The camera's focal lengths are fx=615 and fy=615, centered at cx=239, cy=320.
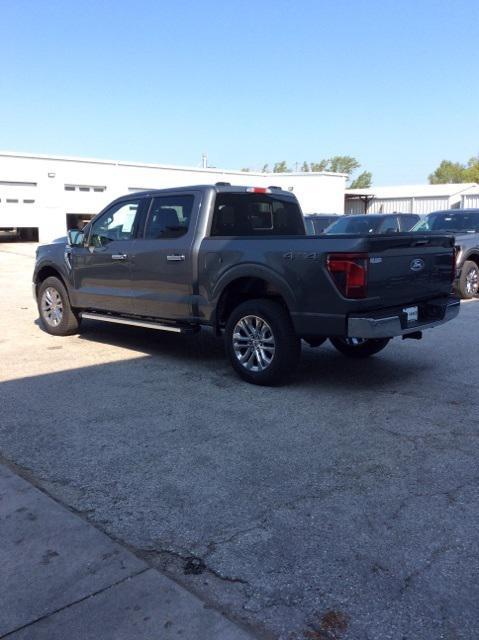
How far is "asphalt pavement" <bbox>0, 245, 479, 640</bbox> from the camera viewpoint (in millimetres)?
2822

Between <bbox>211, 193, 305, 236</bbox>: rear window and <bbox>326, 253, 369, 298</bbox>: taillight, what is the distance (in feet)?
6.03

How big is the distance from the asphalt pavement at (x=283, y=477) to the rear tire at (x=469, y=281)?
4.69m

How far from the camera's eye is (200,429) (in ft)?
16.3

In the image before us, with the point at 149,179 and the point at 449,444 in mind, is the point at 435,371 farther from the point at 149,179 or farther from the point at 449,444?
the point at 149,179

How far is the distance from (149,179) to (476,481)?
3179 centimetres

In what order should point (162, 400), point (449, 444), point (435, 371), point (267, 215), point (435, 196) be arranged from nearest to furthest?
point (449, 444) → point (162, 400) → point (435, 371) → point (267, 215) → point (435, 196)

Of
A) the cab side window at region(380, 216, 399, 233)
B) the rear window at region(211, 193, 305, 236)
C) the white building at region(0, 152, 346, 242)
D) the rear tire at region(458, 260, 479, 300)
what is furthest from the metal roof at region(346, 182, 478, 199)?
the rear window at region(211, 193, 305, 236)

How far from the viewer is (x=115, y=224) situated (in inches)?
309

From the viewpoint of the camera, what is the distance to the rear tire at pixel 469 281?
38.5 feet

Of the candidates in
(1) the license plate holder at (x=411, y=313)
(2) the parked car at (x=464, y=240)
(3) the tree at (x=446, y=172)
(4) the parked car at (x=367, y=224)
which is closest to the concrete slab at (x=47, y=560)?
(1) the license plate holder at (x=411, y=313)

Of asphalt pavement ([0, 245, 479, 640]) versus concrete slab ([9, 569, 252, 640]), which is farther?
asphalt pavement ([0, 245, 479, 640])

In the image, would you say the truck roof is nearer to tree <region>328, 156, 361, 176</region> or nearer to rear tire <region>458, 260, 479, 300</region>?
rear tire <region>458, 260, 479, 300</region>

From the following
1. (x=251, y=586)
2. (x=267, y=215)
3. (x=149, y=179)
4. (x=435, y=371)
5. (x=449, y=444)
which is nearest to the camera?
(x=251, y=586)

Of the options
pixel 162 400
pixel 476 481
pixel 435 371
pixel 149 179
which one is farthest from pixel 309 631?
pixel 149 179
